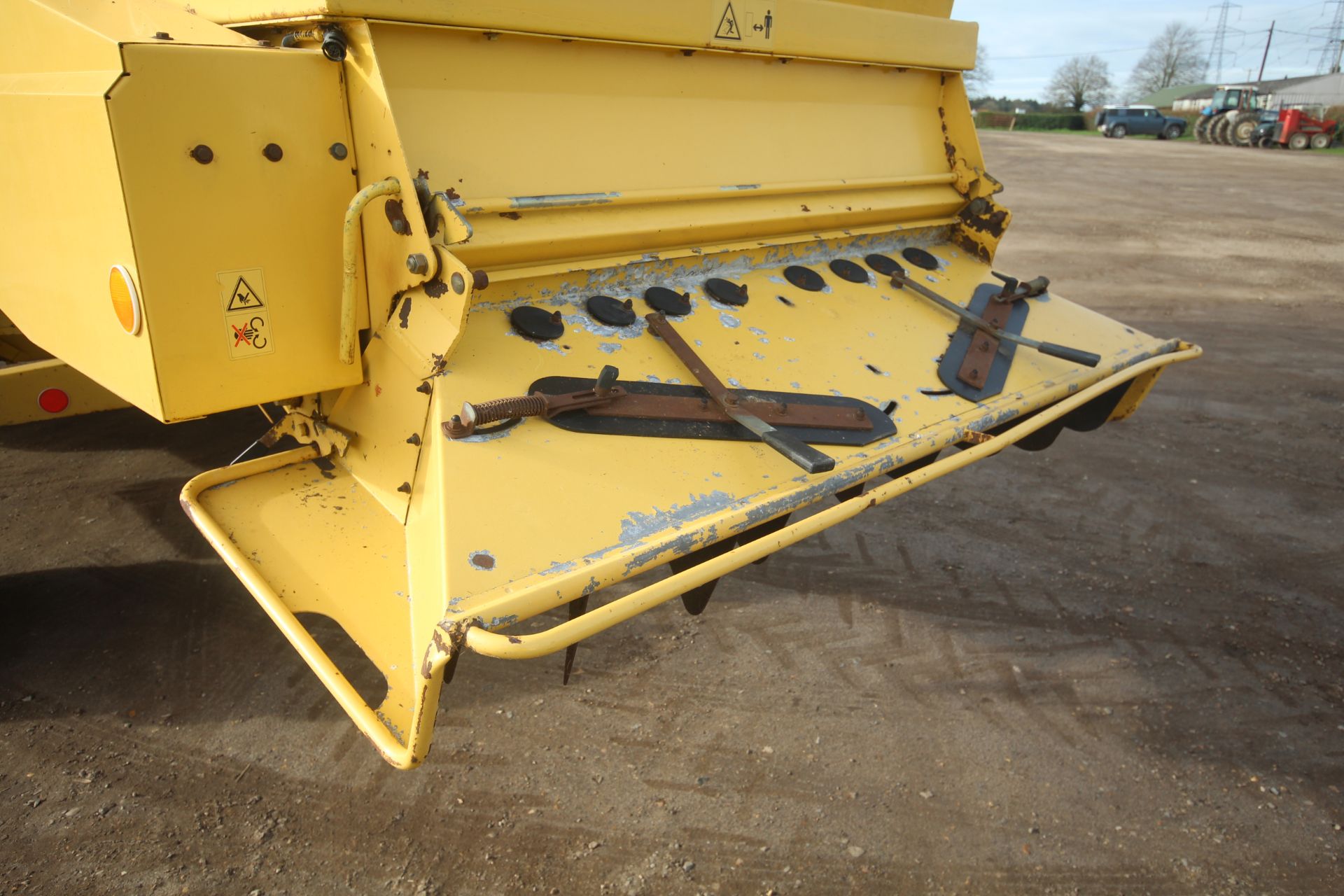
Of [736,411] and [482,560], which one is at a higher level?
[736,411]

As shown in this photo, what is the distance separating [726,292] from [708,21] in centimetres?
76

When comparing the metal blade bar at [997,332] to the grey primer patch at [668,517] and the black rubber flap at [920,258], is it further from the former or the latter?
the grey primer patch at [668,517]

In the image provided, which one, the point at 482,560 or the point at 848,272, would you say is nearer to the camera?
the point at 482,560

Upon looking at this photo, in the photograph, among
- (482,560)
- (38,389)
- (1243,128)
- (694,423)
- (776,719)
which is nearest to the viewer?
(482,560)

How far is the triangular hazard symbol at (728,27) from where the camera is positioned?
2.52 m

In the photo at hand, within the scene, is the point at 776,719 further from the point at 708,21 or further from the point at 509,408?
the point at 708,21

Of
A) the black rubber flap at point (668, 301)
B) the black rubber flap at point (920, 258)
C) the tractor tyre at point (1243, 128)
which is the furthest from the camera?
the tractor tyre at point (1243, 128)

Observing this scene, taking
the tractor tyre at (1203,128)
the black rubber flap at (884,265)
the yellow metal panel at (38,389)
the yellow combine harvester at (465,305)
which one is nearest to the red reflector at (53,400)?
the yellow metal panel at (38,389)

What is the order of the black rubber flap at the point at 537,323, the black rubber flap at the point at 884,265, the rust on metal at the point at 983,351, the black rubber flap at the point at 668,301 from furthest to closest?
1. the black rubber flap at the point at 884,265
2. the rust on metal at the point at 983,351
3. the black rubber flap at the point at 668,301
4. the black rubber flap at the point at 537,323

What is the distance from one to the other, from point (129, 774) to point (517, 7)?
2231mm

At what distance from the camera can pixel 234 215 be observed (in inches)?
70.1

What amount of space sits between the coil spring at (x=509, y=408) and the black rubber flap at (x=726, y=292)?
81cm

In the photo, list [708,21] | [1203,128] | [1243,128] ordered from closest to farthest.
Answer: [708,21]
[1243,128]
[1203,128]

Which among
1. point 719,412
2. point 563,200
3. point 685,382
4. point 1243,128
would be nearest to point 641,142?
point 563,200
